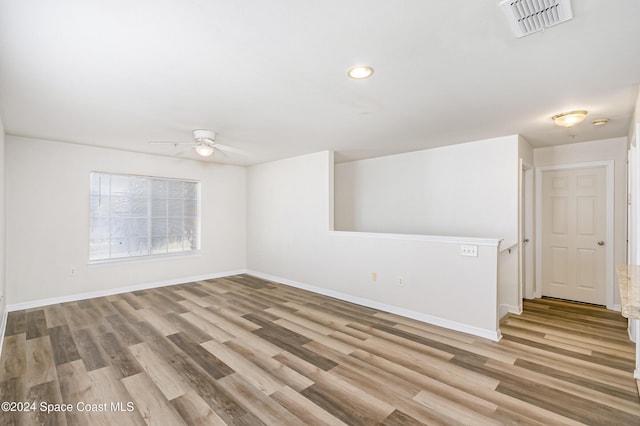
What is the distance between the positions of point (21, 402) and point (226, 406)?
1.47 meters

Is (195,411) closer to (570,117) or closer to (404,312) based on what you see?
(404,312)

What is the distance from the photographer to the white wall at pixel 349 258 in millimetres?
3451

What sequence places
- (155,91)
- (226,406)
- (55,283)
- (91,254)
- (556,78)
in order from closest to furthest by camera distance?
1. (226,406)
2. (556,78)
3. (155,91)
4. (55,283)
5. (91,254)

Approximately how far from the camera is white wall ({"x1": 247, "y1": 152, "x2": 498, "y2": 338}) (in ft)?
11.3

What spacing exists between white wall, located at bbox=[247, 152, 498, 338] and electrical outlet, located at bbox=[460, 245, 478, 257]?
4 centimetres

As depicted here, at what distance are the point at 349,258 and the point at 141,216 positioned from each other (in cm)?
375

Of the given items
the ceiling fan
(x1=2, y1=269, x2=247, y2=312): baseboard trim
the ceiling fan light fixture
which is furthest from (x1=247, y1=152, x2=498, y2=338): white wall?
the ceiling fan light fixture

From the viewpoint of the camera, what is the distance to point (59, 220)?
4.54 m

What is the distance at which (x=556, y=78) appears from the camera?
2.38m

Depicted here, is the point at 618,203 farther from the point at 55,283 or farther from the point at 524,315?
the point at 55,283

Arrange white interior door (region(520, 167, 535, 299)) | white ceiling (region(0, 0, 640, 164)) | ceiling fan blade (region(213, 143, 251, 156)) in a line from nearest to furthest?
white ceiling (region(0, 0, 640, 164)) < white interior door (region(520, 167, 535, 299)) < ceiling fan blade (region(213, 143, 251, 156))

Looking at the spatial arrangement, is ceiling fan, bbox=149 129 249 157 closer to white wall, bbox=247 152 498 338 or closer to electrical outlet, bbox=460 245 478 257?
white wall, bbox=247 152 498 338

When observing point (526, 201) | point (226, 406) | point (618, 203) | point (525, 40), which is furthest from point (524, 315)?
point (226, 406)

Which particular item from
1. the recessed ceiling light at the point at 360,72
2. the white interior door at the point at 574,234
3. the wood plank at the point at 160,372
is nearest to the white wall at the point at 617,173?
the white interior door at the point at 574,234
